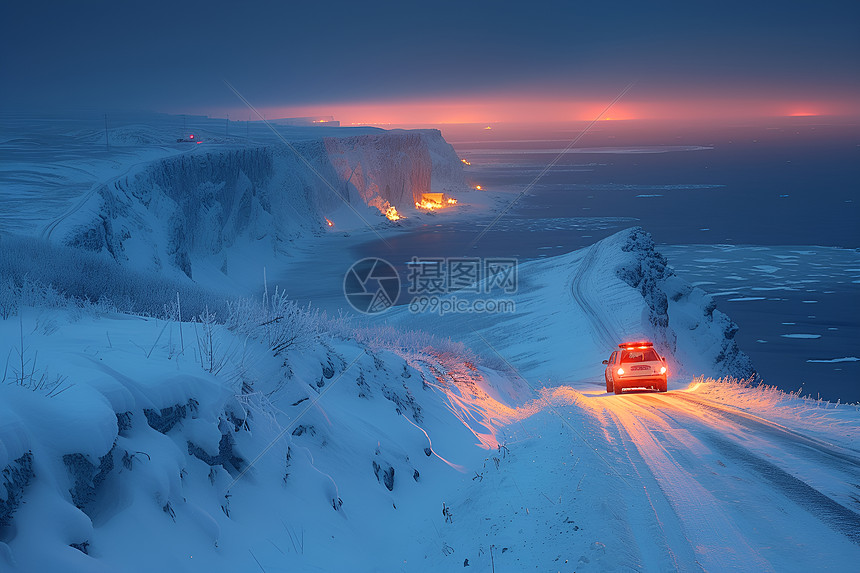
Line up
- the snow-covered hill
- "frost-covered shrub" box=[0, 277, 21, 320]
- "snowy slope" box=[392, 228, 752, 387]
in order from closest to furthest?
"frost-covered shrub" box=[0, 277, 21, 320] → "snowy slope" box=[392, 228, 752, 387] → the snow-covered hill

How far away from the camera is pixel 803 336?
134ft

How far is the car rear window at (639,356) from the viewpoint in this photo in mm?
17547

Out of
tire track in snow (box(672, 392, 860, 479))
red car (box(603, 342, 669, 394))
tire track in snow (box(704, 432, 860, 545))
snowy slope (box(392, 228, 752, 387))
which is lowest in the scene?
snowy slope (box(392, 228, 752, 387))

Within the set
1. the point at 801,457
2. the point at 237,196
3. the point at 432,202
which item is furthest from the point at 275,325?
the point at 432,202

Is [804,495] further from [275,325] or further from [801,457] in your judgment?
[275,325]

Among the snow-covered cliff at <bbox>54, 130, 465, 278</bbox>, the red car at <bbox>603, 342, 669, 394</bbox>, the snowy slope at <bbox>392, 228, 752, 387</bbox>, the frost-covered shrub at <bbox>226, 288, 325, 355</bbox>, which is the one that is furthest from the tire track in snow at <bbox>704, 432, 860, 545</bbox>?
the snow-covered cliff at <bbox>54, 130, 465, 278</bbox>

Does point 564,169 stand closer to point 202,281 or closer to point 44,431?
point 202,281

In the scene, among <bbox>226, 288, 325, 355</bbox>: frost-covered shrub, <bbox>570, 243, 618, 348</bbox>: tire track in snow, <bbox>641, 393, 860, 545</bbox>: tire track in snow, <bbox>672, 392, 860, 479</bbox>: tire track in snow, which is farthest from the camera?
<bbox>570, 243, 618, 348</bbox>: tire track in snow

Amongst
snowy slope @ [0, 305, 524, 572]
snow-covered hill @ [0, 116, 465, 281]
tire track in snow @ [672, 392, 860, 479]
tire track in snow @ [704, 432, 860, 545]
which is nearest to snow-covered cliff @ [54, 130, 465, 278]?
snow-covered hill @ [0, 116, 465, 281]

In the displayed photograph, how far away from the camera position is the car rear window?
1755cm

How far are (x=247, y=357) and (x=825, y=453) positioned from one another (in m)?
7.42

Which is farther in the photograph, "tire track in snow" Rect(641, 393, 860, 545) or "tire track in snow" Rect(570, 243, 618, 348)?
"tire track in snow" Rect(570, 243, 618, 348)

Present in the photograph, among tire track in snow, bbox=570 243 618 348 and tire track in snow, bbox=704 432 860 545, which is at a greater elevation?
tire track in snow, bbox=704 432 860 545

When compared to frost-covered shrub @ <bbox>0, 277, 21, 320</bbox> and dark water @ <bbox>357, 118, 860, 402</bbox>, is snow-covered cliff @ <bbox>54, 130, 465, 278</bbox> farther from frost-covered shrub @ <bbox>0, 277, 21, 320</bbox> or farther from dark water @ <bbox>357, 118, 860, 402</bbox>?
frost-covered shrub @ <bbox>0, 277, 21, 320</bbox>
